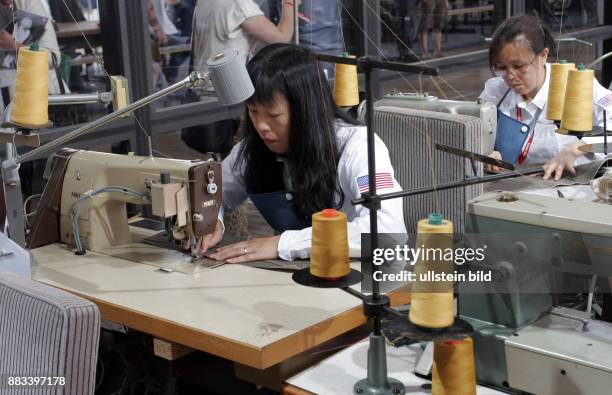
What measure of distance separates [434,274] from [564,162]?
137cm

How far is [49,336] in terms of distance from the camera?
1366 millimetres

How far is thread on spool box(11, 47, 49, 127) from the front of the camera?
6.66 ft

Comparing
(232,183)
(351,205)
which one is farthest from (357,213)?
(232,183)

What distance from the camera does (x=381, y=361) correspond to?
4.92 ft

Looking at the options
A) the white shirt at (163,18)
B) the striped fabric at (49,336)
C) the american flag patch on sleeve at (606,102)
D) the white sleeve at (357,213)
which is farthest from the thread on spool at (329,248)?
the white shirt at (163,18)

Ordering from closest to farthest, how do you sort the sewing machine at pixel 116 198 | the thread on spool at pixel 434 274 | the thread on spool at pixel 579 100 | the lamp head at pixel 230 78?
1. the thread on spool at pixel 434 274
2. the lamp head at pixel 230 78
3. the sewing machine at pixel 116 198
4. the thread on spool at pixel 579 100

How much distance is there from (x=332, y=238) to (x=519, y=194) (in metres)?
0.36

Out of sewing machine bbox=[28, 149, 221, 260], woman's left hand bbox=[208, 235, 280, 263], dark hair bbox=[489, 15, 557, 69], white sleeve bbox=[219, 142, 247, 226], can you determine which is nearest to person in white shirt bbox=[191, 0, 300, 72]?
dark hair bbox=[489, 15, 557, 69]

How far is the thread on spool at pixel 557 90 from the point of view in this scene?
2963mm

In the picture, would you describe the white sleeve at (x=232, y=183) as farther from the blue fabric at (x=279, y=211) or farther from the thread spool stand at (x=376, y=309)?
the thread spool stand at (x=376, y=309)

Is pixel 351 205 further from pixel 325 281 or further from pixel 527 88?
pixel 527 88

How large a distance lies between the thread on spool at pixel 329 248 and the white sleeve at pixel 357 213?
50 cm

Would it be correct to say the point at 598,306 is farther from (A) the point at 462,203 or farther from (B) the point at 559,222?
(A) the point at 462,203

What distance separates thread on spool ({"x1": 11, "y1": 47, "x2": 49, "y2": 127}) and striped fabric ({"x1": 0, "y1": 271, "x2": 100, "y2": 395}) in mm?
660
